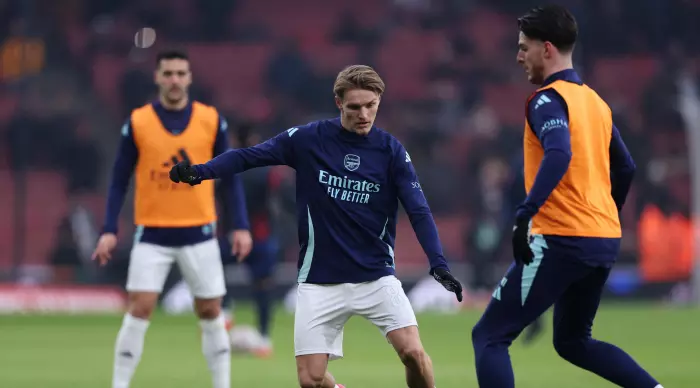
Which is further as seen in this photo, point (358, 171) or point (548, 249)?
point (358, 171)

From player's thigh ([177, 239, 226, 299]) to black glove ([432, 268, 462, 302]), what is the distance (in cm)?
259

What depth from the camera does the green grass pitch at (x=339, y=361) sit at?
10.4 m

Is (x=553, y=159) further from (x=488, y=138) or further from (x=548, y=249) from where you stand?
(x=488, y=138)

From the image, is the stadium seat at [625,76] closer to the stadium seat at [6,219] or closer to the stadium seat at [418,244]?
the stadium seat at [418,244]

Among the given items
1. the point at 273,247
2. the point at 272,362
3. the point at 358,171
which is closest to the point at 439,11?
the point at 273,247

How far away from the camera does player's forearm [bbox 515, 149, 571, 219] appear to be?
20.2 feet

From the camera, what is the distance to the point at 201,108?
29.7 feet

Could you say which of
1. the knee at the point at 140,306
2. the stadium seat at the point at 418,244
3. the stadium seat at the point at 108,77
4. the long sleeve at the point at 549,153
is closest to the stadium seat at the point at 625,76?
the stadium seat at the point at 418,244

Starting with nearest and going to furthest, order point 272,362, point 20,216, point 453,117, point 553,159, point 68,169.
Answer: point 553,159
point 272,362
point 20,216
point 68,169
point 453,117

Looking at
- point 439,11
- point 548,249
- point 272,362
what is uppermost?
point 439,11

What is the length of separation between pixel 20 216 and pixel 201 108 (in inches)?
463

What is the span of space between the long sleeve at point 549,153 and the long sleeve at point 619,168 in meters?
0.58

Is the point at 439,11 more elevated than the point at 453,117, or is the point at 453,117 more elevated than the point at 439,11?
the point at 439,11

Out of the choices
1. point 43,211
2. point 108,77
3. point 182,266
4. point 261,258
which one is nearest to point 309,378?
point 182,266
